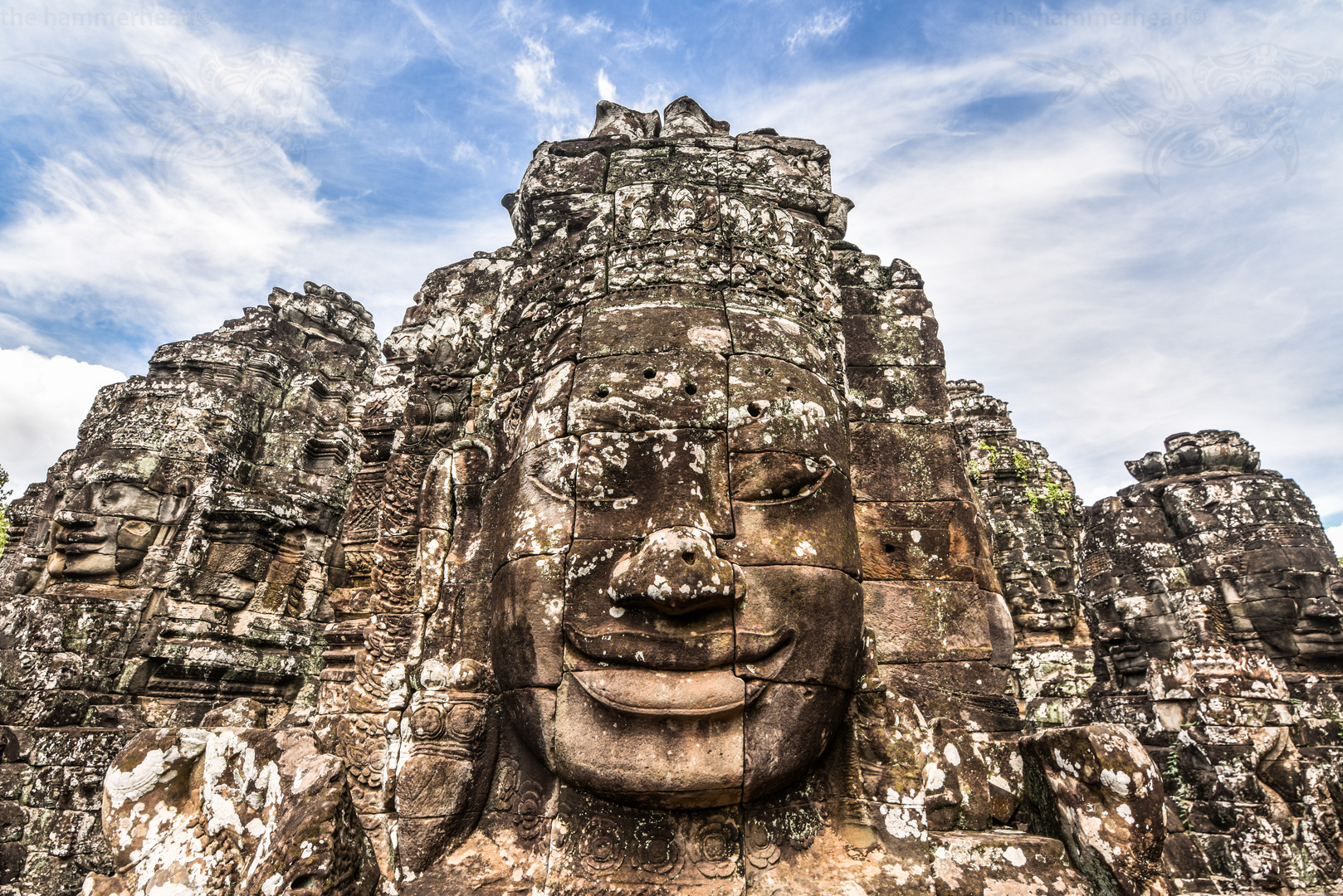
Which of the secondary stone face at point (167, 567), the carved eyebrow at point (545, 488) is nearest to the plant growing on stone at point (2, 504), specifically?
the secondary stone face at point (167, 567)

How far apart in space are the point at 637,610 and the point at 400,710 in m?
1.40

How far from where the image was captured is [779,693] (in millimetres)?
2521

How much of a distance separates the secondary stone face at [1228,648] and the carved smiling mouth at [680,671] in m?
5.39

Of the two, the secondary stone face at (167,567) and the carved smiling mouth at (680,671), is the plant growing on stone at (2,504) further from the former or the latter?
the carved smiling mouth at (680,671)

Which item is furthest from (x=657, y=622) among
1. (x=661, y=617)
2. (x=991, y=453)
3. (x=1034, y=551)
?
(x=991, y=453)

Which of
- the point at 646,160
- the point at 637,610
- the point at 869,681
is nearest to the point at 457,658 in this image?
the point at 637,610

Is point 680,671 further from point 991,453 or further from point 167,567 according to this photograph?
point 991,453

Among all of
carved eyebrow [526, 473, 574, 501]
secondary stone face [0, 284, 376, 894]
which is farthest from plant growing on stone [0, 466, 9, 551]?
carved eyebrow [526, 473, 574, 501]

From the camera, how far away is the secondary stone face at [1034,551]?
934cm

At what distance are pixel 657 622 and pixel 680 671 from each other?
7.9 inches

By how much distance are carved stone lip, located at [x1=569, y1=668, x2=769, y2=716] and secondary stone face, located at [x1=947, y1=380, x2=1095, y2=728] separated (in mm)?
7219

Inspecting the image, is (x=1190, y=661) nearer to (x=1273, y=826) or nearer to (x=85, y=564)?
(x=1273, y=826)

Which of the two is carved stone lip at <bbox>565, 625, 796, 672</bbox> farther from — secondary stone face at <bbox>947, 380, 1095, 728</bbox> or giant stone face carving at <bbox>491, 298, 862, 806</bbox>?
secondary stone face at <bbox>947, 380, 1095, 728</bbox>

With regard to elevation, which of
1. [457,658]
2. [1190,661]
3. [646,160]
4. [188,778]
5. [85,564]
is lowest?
[188,778]
